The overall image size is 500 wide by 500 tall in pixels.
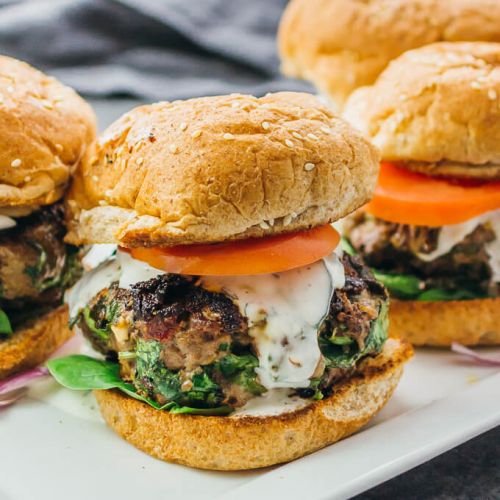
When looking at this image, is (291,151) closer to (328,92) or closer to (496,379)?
(496,379)

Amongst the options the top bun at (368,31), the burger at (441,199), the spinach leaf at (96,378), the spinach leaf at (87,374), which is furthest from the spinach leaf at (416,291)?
the top bun at (368,31)

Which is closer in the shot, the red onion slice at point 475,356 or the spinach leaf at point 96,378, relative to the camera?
the spinach leaf at point 96,378

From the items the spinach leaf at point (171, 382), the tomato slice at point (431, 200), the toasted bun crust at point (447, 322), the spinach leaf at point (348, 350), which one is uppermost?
the tomato slice at point (431, 200)

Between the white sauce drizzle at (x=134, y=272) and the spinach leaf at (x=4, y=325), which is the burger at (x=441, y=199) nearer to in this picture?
the white sauce drizzle at (x=134, y=272)

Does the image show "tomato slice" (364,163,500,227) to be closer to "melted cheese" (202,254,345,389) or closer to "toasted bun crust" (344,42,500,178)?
"toasted bun crust" (344,42,500,178)

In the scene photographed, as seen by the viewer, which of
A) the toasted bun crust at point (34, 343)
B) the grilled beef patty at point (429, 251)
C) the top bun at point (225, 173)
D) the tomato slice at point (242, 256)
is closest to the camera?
the top bun at point (225, 173)

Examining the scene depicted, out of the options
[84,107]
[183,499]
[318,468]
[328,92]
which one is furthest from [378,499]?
[328,92]

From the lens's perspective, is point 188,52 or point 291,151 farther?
point 188,52

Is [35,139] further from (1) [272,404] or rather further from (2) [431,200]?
(2) [431,200]
